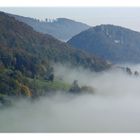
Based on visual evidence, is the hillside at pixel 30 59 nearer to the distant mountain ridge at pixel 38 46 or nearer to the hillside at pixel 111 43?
the distant mountain ridge at pixel 38 46

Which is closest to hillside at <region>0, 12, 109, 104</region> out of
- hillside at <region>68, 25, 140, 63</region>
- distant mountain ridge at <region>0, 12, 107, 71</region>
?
distant mountain ridge at <region>0, 12, 107, 71</region>

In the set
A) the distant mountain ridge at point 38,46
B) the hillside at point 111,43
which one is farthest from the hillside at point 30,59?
the hillside at point 111,43

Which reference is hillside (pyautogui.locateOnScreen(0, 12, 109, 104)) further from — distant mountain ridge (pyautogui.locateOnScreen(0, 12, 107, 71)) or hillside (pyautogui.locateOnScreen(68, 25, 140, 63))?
hillside (pyautogui.locateOnScreen(68, 25, 140, 63))

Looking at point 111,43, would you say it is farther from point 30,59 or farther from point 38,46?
point 30,59

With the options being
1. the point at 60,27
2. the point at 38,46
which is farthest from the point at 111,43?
the point at 38,46

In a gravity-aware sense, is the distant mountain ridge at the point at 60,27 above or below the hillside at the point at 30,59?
above
